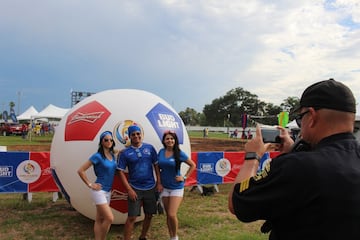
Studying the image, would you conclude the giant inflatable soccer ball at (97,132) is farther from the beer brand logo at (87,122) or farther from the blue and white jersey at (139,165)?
the blue and white jersey at (139,165)

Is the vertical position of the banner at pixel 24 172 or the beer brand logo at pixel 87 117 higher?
the beer brand logo at pixel 87 117

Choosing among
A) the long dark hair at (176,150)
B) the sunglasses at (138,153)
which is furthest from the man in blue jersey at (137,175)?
the long dark hair at (176,150)

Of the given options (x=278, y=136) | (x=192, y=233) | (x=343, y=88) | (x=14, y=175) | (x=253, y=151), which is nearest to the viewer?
(x=343, y=88)

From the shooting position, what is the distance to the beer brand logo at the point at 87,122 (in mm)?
4961

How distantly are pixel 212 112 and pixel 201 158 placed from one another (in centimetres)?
8718

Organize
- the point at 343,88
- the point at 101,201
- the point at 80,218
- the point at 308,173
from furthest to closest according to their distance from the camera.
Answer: the point at 80,218, the point at 101,201, the point at 343,88, the point at 308,173

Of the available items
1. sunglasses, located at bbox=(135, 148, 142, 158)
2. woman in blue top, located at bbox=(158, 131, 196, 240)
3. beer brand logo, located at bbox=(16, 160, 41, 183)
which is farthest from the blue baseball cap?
beer brand logo, located at bbox=(16, 160, 41, 183)

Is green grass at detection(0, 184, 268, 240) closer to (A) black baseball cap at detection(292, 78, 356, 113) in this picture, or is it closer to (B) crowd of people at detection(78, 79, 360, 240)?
(B) crowd of people at detection(78, 79, 360, 240)

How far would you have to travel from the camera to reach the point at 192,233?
5711mm

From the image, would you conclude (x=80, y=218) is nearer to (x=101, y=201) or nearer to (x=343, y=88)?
(x=101, y=201)

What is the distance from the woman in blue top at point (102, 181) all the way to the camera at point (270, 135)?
304 cm

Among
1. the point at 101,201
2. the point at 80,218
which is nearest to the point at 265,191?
the point at 101,201

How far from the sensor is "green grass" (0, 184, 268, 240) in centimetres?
552

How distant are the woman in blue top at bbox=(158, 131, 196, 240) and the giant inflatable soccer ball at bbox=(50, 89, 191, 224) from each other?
24cm
